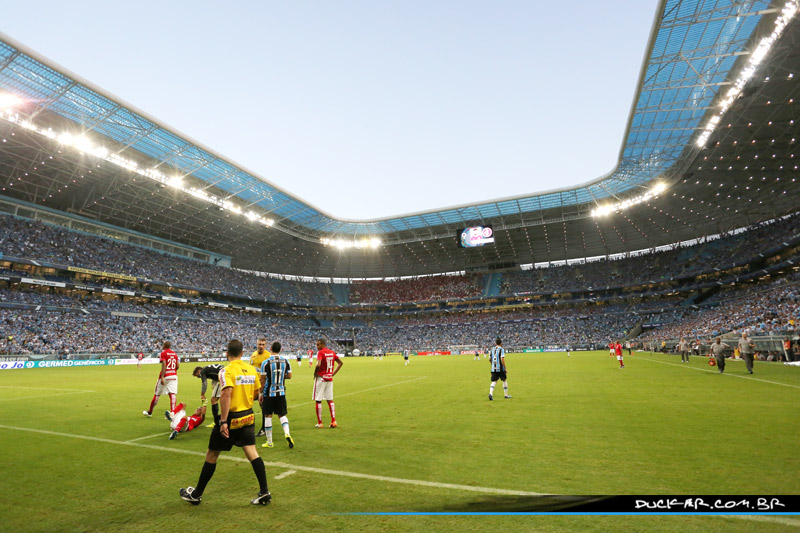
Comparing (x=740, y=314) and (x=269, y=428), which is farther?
(x=740, y=314)

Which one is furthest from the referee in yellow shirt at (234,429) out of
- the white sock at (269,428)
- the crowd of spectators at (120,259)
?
the crowd of spectators at (120,259)

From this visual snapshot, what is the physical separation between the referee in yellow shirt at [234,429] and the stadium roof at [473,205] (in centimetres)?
2890

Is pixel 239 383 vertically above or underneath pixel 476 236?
underneath

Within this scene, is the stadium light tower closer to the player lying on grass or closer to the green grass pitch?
the green grass pitch

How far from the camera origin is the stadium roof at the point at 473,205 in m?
25.2

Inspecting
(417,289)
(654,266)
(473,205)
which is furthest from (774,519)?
(417,289)

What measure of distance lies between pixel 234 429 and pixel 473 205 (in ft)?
165

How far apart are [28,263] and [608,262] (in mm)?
88128

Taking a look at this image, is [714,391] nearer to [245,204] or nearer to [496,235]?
[245,204]

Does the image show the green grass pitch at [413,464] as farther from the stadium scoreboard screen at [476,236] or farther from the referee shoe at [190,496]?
the stadium scoreboard screen at [476,236]

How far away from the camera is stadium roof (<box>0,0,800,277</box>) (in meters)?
25.2

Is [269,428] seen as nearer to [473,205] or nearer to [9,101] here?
[9,101]

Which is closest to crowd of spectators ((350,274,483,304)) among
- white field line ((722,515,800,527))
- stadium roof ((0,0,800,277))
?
stadium roof ((0,0,800,277))

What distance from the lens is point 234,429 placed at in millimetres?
4973
